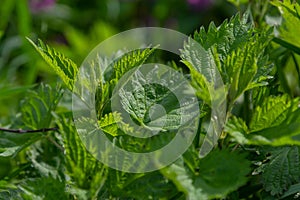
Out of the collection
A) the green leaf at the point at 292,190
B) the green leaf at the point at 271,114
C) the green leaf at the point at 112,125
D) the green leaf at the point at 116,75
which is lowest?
the green leaf at the point at 292,190

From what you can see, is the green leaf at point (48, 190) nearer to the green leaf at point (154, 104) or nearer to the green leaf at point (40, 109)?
the green leaf at point (154, 104)

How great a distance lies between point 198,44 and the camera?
0.71m

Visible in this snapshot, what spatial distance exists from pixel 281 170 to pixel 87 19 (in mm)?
1909

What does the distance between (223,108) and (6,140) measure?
14.6 inches

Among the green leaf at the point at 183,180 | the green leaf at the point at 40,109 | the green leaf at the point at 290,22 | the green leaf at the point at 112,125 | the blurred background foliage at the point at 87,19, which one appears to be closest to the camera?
the green leaf at the point at 183,180

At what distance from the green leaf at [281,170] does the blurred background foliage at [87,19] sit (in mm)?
1324

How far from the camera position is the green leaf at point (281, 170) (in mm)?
688

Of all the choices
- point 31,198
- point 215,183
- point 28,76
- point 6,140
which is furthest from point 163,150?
point 28,76

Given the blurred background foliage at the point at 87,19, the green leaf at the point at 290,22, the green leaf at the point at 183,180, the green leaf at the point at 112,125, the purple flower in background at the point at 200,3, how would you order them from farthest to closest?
the purple flower in background at the point at 200,3 → the blurred background foliage at the point at 87,19 → the green leaf at the point at 290,22 → the green leaf at the point at 112,125 → the green leaf at the point at 183,180

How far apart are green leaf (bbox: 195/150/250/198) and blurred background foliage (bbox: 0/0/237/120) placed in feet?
4.54

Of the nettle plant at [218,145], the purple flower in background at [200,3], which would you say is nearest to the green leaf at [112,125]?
the nettle plant at [218,145]

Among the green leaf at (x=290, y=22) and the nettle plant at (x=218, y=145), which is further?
the green leaf at (x=290, y=22)

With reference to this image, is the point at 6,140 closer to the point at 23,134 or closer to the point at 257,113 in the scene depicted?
the point at 23,134

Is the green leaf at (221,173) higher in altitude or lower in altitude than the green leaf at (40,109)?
lower
